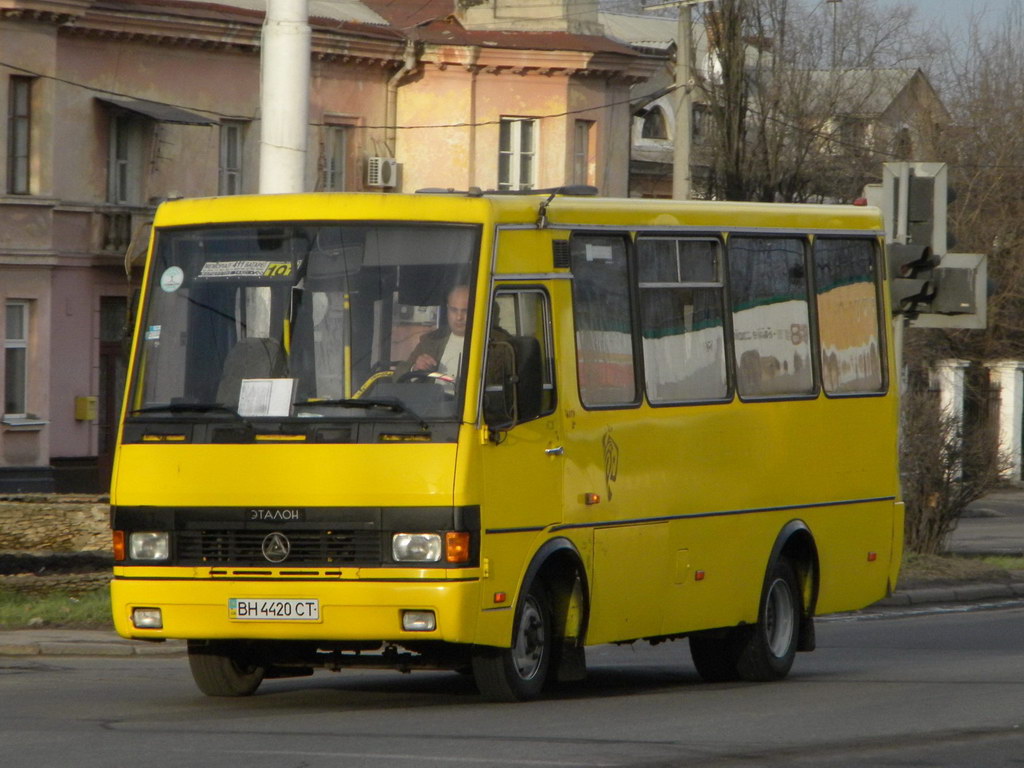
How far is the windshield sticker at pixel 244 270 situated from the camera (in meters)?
10.9

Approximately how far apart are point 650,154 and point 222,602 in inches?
1700

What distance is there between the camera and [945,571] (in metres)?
23.7

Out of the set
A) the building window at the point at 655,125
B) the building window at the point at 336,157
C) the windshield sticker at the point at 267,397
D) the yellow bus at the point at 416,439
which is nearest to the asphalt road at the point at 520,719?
the yellow bus at the point at 416,439

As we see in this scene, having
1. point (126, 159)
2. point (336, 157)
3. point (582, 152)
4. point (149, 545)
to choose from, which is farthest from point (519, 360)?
point (582, 152)

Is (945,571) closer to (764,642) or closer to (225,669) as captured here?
(764,642)

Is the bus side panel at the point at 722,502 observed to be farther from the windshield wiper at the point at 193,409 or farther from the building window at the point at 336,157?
the building window at the point at 336,157

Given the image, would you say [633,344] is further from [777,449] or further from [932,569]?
[932,569]

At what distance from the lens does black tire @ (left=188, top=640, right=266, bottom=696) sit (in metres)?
11.4

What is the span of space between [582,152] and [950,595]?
2168cm

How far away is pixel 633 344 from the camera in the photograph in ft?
39.5

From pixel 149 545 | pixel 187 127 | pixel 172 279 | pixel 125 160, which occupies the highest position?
pixel 187 127

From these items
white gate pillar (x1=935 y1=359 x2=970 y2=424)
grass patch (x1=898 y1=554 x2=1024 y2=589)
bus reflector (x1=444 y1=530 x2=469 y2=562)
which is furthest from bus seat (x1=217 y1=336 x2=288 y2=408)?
white gate pillar (x1=935 y1=359 x2=970 y2=424)

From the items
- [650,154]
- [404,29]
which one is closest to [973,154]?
[650,154]

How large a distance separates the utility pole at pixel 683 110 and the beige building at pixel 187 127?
7952 mm
